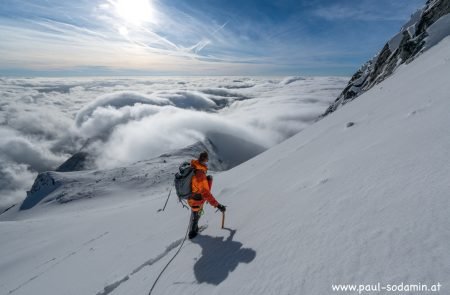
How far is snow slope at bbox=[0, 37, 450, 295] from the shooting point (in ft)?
10.1

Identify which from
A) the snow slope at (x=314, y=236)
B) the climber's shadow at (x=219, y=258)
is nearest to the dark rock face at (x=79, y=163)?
the snow slope at (x=314, y=236)

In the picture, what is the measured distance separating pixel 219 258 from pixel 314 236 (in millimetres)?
2156

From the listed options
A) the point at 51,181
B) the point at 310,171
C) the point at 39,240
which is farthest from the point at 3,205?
the point at 310,171

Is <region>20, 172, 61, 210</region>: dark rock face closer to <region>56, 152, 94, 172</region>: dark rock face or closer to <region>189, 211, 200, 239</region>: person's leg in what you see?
<region>189, 211, 200, 239</region>: person's leg

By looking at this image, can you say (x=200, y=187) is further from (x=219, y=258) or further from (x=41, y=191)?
(x=41, y=191)

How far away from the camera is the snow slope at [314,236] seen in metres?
3.07

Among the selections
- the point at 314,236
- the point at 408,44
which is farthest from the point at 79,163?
the point at 314,236

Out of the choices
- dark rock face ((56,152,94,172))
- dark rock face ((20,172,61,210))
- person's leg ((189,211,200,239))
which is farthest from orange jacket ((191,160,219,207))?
dark rock face ((56,152,94,172))

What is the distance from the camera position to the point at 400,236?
3150 millimetres

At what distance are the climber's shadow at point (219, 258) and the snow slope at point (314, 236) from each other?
3 centimetres

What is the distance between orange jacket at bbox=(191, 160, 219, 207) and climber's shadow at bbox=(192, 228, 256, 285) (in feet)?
3.05

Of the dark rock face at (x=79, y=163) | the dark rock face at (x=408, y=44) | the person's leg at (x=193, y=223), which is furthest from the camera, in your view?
the dark rock face at (x=79, y=163)

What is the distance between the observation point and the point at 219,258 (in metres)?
5.45

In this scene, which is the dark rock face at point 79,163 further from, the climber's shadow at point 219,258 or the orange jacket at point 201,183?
the climber's shadow at point 219,258
